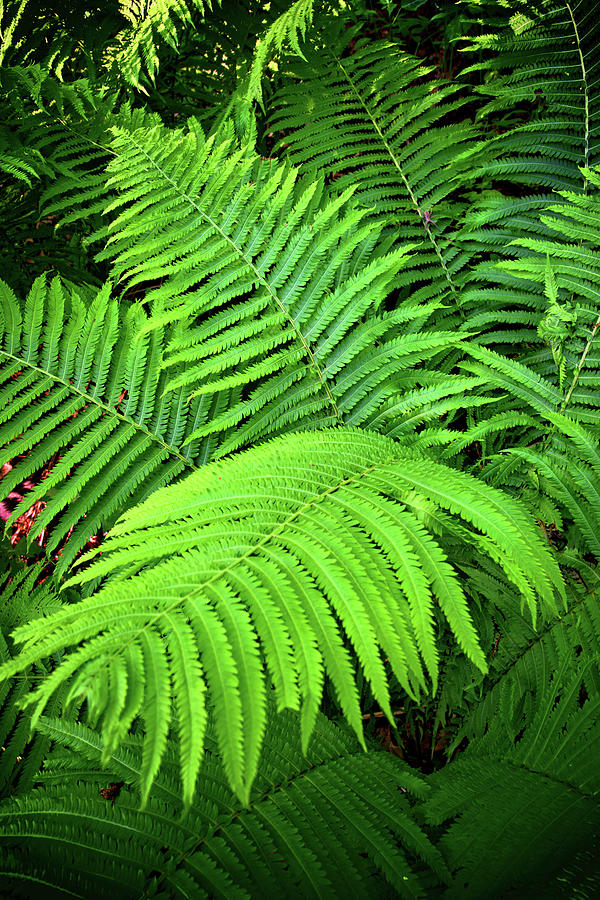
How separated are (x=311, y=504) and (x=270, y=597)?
247 millimetres

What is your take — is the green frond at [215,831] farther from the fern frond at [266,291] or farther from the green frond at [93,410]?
the fern frond at [266,291]

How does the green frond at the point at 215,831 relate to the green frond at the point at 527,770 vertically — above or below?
below

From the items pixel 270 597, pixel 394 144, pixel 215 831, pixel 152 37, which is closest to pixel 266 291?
pixel 394 144

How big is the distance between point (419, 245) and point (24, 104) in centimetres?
187

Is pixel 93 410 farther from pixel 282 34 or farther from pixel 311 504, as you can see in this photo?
pixel 282 34

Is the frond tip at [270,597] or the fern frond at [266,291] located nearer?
the frond tip at [270,597]

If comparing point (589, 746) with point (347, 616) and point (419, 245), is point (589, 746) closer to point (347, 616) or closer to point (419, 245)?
point (347, 616)

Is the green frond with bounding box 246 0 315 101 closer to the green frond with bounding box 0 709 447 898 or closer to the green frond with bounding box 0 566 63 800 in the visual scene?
the green frond with bounding box 0 566 63 800

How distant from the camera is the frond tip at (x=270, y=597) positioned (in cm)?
75

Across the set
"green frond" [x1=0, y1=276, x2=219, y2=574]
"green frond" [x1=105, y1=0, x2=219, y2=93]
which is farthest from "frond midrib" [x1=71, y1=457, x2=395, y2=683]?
"green frond" [x1=105, y1=0, x2=219, y2=93]

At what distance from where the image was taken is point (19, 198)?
274 cm

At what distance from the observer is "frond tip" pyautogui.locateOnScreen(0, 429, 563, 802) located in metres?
0.75

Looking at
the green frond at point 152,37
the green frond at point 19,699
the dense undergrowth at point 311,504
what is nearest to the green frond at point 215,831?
the dense undergrowth at point 311,504

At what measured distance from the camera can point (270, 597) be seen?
904 mm
